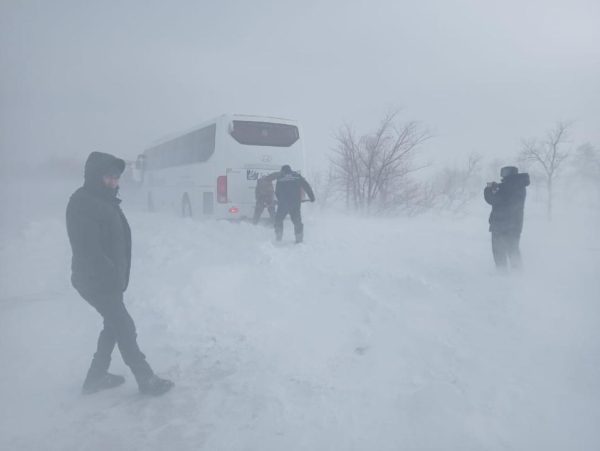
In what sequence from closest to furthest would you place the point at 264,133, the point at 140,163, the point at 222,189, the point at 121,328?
the point at 121,328 < the point at 222,189 < the point at 264,133 < the point at 140,163

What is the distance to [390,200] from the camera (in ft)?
68.0

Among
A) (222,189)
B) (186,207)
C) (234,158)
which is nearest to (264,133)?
(234,158)

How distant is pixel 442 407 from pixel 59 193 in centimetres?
1427

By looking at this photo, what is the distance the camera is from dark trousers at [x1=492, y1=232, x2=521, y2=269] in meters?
6.49

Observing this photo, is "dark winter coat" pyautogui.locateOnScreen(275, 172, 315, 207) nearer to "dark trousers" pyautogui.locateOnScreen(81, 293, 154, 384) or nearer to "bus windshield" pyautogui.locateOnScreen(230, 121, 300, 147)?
"bus windshield" pyautogui.locateOnScreen(230, 121, 300, 147)

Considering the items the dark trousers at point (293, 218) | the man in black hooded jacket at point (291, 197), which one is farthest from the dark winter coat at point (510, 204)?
the dark trousers at point (293, 218)

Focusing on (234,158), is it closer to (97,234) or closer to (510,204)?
(510,204)

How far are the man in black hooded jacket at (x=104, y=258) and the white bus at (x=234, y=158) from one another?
8.56 m

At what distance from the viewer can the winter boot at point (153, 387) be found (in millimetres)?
3523

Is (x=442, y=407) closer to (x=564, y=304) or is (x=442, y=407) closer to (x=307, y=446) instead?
(x=307, y=446)

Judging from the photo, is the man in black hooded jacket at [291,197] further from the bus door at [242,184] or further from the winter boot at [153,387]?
the winter boot at [153,387]

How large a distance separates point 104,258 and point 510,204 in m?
5.57

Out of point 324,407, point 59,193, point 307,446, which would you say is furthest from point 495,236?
point 59,193

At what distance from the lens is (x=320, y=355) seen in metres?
4.10
